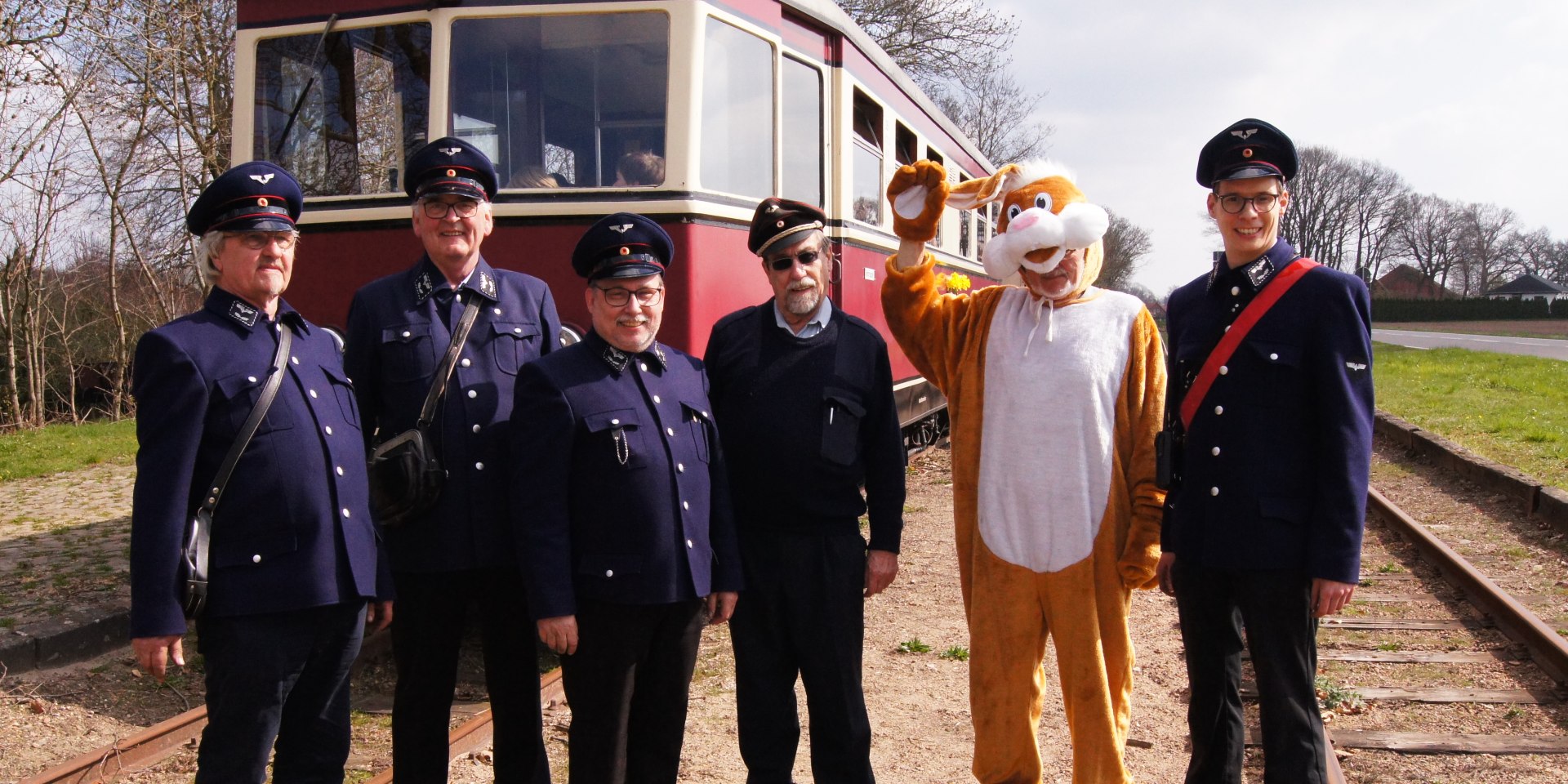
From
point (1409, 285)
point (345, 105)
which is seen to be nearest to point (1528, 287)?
point (1409, 285)

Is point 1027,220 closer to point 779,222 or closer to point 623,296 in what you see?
point 779,222

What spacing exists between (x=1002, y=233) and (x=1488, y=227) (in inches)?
3615

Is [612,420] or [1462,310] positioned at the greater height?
[1462,310]

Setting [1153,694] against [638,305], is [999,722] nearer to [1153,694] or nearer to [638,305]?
[638,305]

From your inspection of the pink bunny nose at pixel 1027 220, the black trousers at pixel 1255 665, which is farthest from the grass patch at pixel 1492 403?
the pink bunny nose at pixel 1027 220

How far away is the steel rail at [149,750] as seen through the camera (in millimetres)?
3678

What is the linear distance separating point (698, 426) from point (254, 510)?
1.09 m

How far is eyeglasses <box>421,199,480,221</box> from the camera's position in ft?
10.5


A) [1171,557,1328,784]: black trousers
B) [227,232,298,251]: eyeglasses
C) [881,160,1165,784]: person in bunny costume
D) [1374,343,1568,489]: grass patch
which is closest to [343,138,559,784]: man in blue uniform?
[227,232,298,251]: eyeglasses

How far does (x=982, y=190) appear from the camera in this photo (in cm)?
330

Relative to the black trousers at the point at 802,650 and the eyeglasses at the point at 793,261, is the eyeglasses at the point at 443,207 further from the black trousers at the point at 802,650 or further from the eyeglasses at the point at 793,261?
the black trousers at the point at 802,650

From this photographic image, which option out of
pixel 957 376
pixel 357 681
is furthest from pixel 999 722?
pixel 357 681

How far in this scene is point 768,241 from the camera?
322cm

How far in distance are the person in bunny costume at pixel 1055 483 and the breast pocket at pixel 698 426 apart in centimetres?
66
